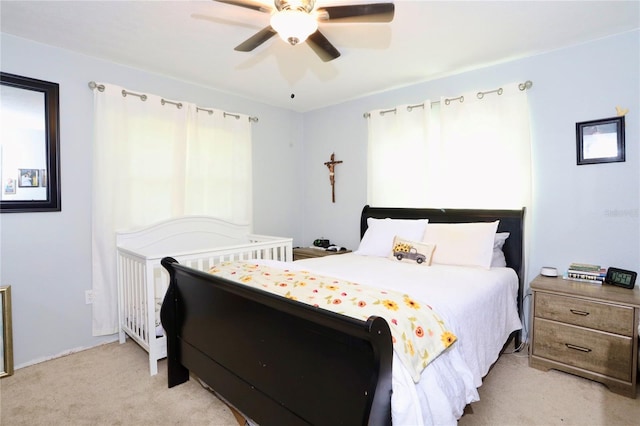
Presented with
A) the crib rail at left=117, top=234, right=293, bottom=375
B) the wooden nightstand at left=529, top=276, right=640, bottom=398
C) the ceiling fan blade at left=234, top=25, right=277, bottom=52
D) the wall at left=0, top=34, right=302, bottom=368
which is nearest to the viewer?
the ceiling fan blade at left=234, top=25, right=277, bottom=52

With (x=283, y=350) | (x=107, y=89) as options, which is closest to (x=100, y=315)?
(x=107, y=89)

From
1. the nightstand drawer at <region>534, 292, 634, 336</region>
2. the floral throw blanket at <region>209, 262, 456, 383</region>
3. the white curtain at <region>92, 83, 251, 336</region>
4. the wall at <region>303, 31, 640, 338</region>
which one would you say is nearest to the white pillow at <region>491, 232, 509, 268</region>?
the wall at <region>303, 31, 640, 338</region>

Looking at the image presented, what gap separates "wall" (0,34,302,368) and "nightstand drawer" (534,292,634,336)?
3524 mm

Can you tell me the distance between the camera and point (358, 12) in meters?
1.67

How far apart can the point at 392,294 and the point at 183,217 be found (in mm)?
2299

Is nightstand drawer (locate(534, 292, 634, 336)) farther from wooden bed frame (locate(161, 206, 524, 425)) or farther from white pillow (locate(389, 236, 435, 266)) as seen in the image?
wooden bed frame (locate(161, 206, 524, 425))

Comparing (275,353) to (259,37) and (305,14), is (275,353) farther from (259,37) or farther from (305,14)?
(259,37)

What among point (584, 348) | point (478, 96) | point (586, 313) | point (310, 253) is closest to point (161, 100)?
point (310, 253)

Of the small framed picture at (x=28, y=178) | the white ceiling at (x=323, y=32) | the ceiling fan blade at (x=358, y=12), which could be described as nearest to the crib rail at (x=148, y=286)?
the small framed picture at (x=28, y=178)

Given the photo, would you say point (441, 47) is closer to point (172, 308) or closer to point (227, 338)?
point (227, 338)

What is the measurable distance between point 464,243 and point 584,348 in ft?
3.29

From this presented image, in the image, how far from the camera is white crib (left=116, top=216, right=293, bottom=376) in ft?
7.68

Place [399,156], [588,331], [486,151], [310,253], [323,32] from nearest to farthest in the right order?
[588,331]
[323,32]
[486,151]
[399,156]
[310,253]

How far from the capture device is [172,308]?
2.15 metres
